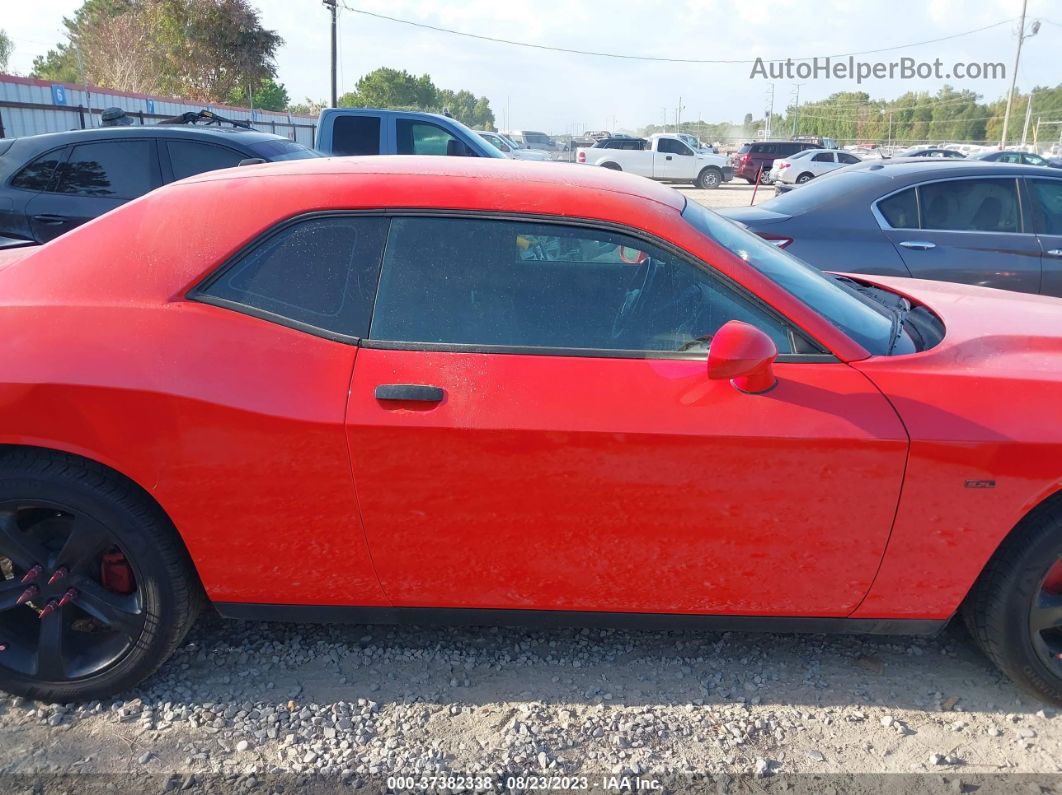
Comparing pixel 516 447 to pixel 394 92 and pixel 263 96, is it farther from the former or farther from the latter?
pixel 394 92

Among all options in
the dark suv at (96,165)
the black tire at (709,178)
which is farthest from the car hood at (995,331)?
the black tire at (709,178)

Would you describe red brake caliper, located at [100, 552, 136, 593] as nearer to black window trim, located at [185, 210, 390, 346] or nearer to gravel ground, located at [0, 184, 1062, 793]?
gravel ground, located at [0, 184, 1062, 793]

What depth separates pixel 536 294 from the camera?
246cm

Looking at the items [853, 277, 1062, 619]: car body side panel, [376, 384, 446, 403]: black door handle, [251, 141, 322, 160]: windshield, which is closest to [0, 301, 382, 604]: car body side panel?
[376, 384, 446, 403]: black door handle

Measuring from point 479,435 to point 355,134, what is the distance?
9.39 meters

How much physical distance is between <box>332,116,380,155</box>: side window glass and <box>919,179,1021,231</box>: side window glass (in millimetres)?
7206

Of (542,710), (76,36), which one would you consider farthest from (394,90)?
(542,710)

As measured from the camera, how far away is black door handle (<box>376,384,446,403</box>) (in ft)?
7.55

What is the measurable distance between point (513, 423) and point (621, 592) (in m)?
0.65

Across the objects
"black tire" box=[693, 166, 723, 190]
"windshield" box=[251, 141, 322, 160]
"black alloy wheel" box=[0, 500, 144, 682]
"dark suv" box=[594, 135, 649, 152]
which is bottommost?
"black alloy wheel" box=[0, 500, 144, 682]

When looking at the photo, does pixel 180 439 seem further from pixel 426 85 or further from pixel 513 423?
pixel 426 85

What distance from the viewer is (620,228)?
2449 mm

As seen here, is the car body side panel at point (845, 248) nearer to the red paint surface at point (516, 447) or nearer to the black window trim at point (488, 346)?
the red paint surface at point (516, 447)

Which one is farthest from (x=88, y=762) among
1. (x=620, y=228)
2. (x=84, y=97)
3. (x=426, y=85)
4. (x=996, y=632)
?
(x=426, y=85)
